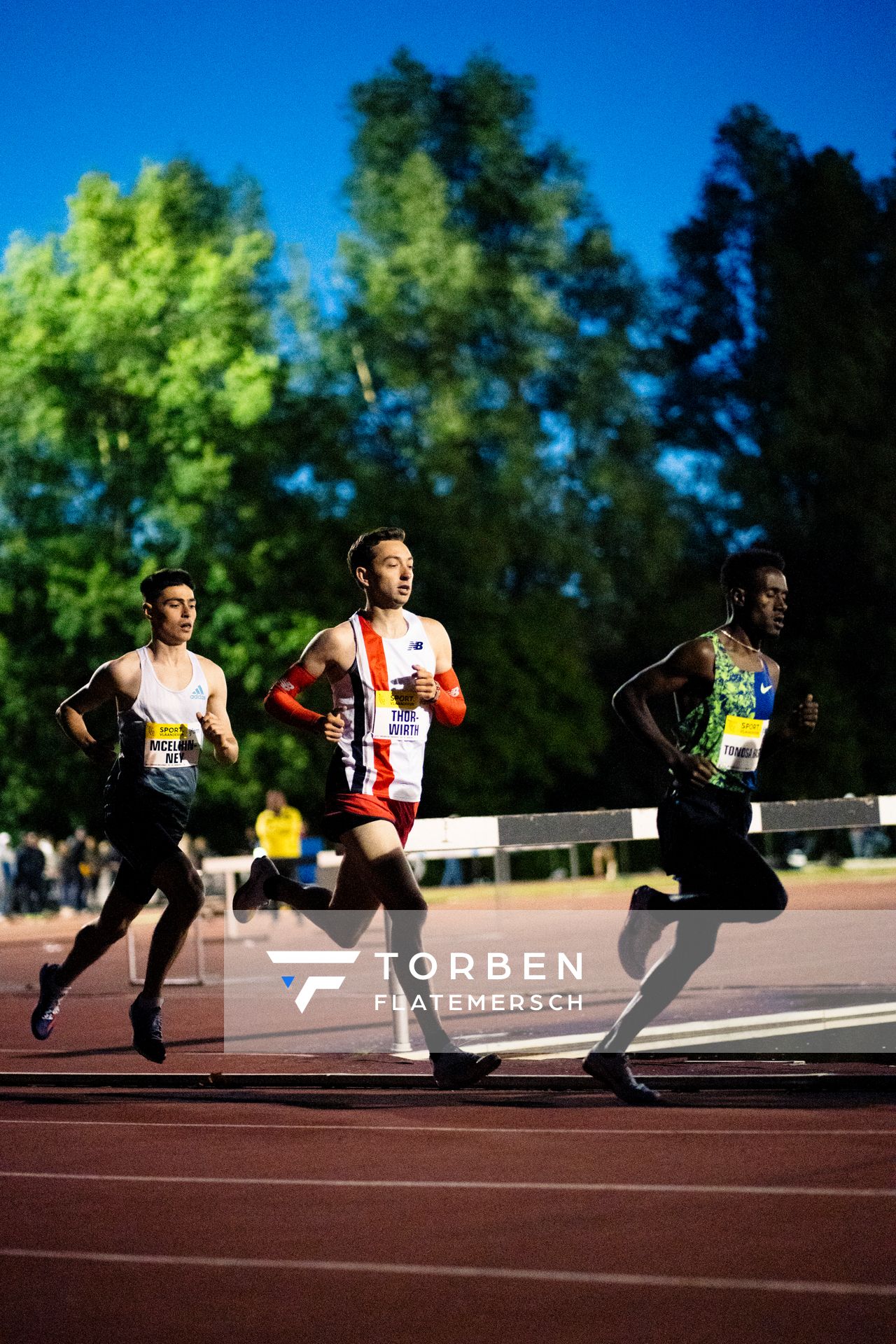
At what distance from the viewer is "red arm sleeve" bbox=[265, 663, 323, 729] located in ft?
27.7

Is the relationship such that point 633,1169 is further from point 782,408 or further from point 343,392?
point 782,408

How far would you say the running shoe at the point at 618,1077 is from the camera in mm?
7730

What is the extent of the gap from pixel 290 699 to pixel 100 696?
120 centimetres

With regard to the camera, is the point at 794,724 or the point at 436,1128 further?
the point at 794,724

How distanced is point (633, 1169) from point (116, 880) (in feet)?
12.3

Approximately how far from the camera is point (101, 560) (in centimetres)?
4056

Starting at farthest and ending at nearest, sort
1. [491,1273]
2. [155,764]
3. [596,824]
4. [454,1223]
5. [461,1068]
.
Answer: [596,824], [155,764], [461,1068], [454,1223], [491,1273]

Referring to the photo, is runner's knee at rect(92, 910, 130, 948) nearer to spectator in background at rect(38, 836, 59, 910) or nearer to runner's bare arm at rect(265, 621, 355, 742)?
runner's bare arm at rect(265, 621, 355, 742)

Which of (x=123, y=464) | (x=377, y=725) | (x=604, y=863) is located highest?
(x=123, y=464)

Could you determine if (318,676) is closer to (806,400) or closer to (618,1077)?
(618,1077)

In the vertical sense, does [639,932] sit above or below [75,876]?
below

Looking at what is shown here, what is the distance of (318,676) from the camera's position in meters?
8.40

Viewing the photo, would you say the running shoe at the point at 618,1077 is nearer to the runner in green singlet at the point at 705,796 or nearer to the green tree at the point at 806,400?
the runner in green singlet at the point at 705,796

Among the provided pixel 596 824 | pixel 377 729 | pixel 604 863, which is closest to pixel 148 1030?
pixel 377 729
